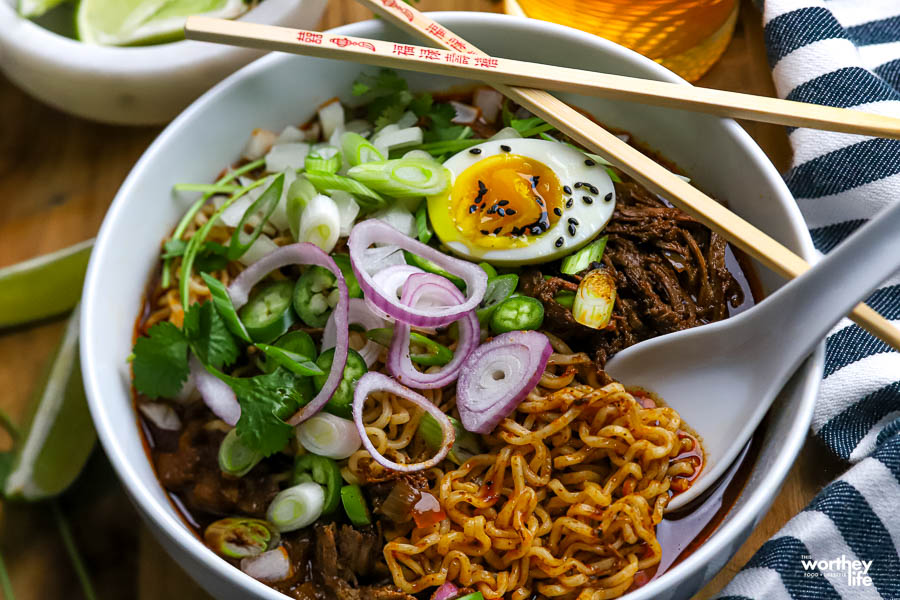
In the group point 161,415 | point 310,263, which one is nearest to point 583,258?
point 310,263

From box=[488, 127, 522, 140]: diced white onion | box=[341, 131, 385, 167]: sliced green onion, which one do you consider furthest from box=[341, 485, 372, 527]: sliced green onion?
box=[488, 127, 522, 140]: diced white onion

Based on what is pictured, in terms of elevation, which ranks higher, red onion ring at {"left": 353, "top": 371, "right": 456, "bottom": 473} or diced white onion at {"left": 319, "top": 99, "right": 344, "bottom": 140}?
diced white onion at {"left": 319, "top": 99, "right": 344, "bottom": 140}

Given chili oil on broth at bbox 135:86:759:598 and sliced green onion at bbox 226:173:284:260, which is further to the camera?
sliced green onion at bbox 226:173:284:260

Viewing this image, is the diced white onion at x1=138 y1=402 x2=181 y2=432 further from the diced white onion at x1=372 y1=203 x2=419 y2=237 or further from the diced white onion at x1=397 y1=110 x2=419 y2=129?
the diced white onion at x1=397 y1=110 x2=419 y2=129

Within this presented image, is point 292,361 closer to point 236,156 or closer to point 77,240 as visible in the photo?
point 236,156

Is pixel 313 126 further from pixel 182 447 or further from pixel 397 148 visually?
pixel 182 447

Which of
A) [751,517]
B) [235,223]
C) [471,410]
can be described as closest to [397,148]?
[235,223]
